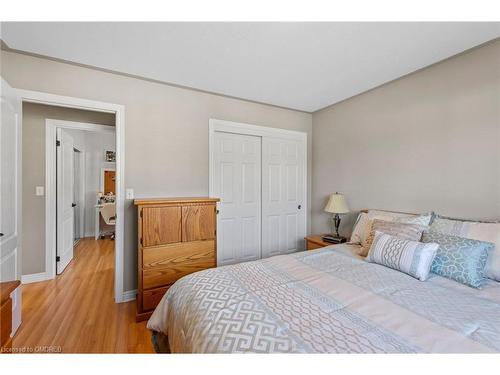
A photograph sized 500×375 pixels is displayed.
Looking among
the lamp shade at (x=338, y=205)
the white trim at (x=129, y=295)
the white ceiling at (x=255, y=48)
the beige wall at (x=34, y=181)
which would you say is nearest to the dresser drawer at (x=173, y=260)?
the white trim at (x=129, y=295)

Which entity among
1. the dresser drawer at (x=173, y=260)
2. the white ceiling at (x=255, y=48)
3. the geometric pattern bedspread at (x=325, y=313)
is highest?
the white ceiling at (x=255, y=48)

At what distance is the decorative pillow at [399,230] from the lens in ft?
5.59

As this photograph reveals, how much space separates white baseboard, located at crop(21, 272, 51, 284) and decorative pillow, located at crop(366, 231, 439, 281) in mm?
3662

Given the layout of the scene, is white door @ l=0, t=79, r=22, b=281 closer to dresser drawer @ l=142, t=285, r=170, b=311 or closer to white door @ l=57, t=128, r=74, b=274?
dresser drawer @ l=142, t=285, r=170, b=311

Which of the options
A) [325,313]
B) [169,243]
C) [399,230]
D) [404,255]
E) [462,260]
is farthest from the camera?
[169,243]

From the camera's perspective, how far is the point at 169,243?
6.96 ft

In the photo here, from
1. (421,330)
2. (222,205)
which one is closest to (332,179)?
(222,205)

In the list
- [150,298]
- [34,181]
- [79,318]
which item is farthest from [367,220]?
[34,181]

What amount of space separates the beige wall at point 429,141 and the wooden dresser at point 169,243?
190 cm

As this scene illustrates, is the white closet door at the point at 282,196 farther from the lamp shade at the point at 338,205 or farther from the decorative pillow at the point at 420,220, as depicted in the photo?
the decorative pillow at the point at 420,220

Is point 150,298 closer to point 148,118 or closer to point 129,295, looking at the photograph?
point 129,295

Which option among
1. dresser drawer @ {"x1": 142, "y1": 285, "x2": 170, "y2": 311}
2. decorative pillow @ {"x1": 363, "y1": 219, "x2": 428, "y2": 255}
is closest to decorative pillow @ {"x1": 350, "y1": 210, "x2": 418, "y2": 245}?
decorative pillow @ {"x1": 363, "y1": 219, "x2": 428, "y2": 255}

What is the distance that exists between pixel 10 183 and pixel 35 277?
5.37ft

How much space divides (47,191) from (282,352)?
10.9 ft
